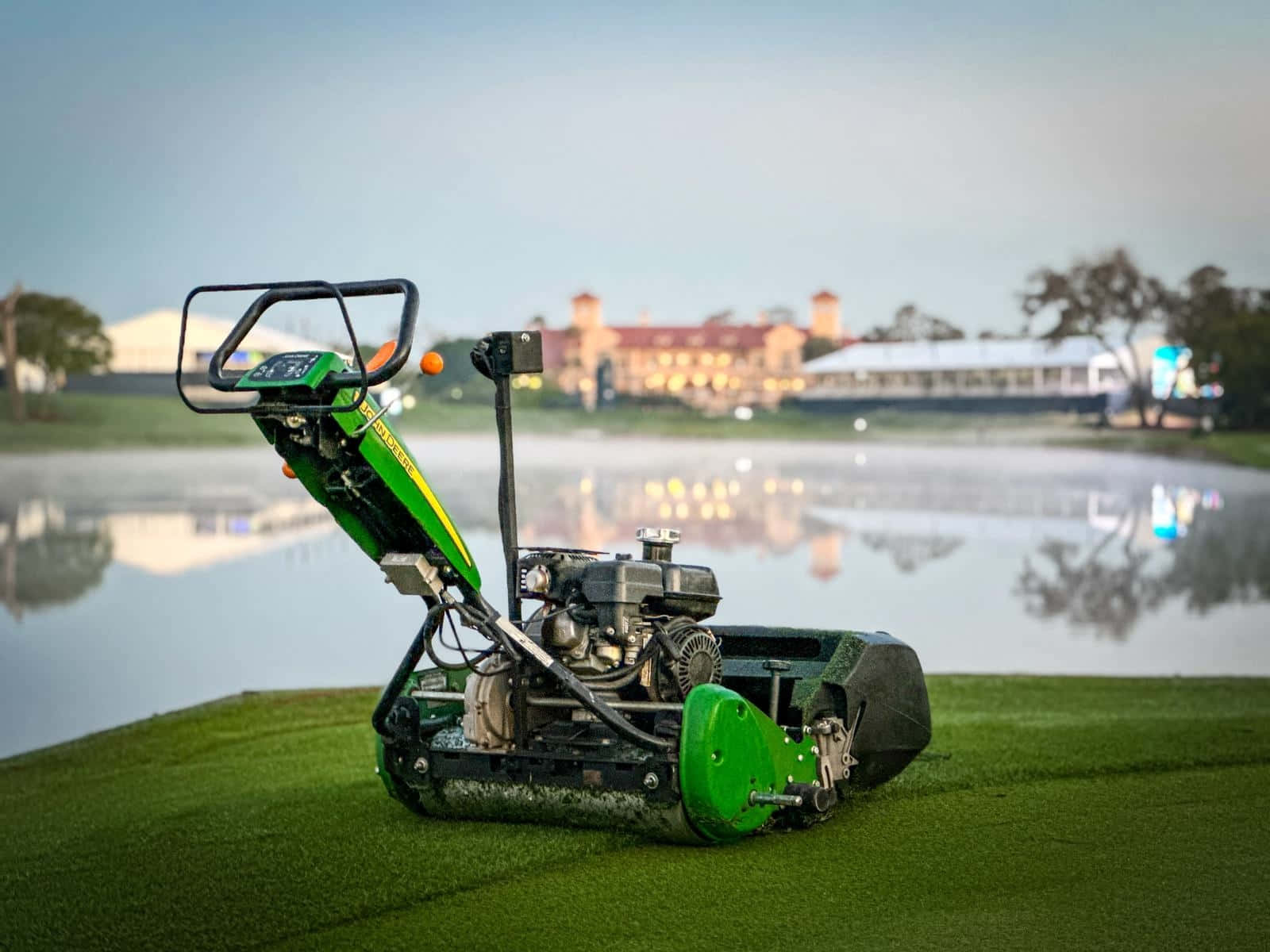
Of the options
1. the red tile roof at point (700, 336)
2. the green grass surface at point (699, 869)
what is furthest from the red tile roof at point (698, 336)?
the green grass surface at point (699, 869)

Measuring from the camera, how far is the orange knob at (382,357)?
4754 millimetres

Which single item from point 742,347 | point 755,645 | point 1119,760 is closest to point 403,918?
point 755,645

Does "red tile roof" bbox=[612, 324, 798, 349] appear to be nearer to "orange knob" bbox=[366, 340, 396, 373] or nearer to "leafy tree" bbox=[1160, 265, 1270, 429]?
"leafy tree" bbox=[1160, 265, 1270, 429]

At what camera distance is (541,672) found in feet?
18.5

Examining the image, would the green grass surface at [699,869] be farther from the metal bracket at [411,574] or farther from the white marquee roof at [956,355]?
the white marquee roof at [956,355]

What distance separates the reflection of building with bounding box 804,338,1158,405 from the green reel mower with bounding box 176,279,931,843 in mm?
22579

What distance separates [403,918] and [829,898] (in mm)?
1276

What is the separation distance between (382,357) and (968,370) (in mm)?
28512

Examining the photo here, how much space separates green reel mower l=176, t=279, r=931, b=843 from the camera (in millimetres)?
4949

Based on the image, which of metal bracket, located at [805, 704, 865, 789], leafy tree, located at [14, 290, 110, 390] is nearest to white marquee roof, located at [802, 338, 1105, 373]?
leafy tree, located at [14, 290, 110, 390]

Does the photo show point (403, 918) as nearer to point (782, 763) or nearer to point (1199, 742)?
point (782, 763)

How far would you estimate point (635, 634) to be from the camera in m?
5.65

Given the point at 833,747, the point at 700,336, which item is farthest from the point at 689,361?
the point at 833,747

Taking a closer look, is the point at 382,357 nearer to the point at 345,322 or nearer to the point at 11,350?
the point at 345,322
